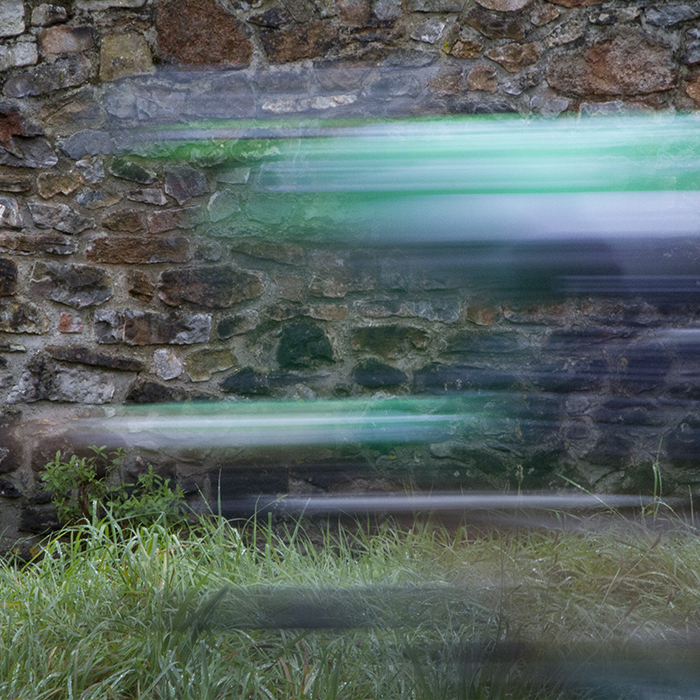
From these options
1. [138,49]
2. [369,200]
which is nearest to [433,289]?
[369,200]

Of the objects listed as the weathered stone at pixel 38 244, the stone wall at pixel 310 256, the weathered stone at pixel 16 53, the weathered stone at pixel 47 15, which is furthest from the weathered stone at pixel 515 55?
the weathered stone at pixel 16 53

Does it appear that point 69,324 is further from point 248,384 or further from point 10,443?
point 248,384

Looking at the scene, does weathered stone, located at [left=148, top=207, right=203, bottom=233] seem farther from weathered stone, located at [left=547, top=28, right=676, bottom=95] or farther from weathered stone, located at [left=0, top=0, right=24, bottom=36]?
weathered stone, located at [left=0, top=0, right=24, bottom=36]

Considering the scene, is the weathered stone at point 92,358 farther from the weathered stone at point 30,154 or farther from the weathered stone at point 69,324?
the weathered stone at point 30,154

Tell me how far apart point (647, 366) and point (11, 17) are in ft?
6.43

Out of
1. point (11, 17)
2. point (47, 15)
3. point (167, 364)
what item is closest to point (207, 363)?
point (167, 364)

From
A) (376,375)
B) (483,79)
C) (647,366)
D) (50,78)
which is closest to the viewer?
(647,366)

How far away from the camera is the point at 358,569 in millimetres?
601

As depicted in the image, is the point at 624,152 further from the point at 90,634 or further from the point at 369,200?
the point at 90,634

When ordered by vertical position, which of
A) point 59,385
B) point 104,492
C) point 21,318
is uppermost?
point 21,318

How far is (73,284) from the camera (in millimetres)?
1516

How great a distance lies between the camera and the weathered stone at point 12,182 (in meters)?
1.70

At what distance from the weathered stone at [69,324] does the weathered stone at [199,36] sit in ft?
2.59

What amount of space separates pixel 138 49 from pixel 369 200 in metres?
0.73
